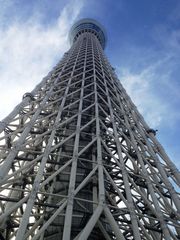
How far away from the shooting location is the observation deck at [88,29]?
6030cm

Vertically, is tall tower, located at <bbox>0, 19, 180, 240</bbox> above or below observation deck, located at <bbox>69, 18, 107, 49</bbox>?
below

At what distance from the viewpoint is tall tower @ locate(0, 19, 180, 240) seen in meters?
11.3

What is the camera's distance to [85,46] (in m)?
44.2

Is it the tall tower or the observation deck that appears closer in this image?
the tall tower

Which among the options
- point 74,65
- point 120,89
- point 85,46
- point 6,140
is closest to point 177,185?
point 6,140

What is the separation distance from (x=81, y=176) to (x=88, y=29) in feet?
161

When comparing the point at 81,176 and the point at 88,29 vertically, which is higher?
the point at 88,29

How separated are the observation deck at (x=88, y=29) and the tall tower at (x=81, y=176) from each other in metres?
32.6

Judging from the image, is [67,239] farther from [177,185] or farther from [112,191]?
[177,185]

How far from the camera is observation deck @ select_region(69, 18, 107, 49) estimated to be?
60303mm

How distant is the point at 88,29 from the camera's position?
60.3 meters

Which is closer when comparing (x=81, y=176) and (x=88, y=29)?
(x=81, y=176)

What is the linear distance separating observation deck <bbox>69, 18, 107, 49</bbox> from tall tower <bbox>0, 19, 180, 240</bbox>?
32.6 metres

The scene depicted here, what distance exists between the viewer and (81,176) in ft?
55.3
